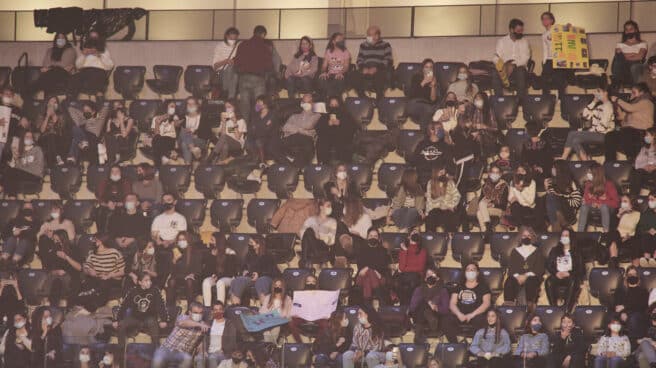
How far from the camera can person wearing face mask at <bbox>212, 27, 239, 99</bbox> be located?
2008 centimetres

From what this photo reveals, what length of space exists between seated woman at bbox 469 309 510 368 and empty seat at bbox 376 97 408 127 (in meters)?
3.52

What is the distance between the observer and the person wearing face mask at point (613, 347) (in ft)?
53.0

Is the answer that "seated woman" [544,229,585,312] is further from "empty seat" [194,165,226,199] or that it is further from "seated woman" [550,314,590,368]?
"empty seat" [194,165,226,199]

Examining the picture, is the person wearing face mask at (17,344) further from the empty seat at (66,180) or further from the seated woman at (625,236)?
the seated woman at (625,236)

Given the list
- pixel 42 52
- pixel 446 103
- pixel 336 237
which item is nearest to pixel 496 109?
pixel 446 103

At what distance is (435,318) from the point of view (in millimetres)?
17062

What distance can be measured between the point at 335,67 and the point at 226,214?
2447 millimetres

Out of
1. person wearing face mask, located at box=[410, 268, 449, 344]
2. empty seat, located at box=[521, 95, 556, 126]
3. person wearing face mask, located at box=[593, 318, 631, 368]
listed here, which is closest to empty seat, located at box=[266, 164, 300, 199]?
person wearing face mask, located at box=[410, 268, 449, 344]

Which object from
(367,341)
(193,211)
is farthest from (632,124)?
(193,211)

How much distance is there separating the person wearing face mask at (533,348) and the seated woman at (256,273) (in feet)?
9.98

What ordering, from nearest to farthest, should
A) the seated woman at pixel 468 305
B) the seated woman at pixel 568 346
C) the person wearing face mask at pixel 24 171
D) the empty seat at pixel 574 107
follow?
the seated woman at pixel 568 346 < the seated woman at pixel 468 305 < the empty seat at pixel 574 107 < the person wearing face mask at pixel 24 171

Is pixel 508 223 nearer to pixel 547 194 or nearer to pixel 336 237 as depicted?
pixel 547 194

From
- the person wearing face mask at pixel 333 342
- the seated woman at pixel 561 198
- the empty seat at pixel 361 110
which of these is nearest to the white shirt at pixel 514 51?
the empty seat at pixel 361 110

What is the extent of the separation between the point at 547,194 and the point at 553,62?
209cm
